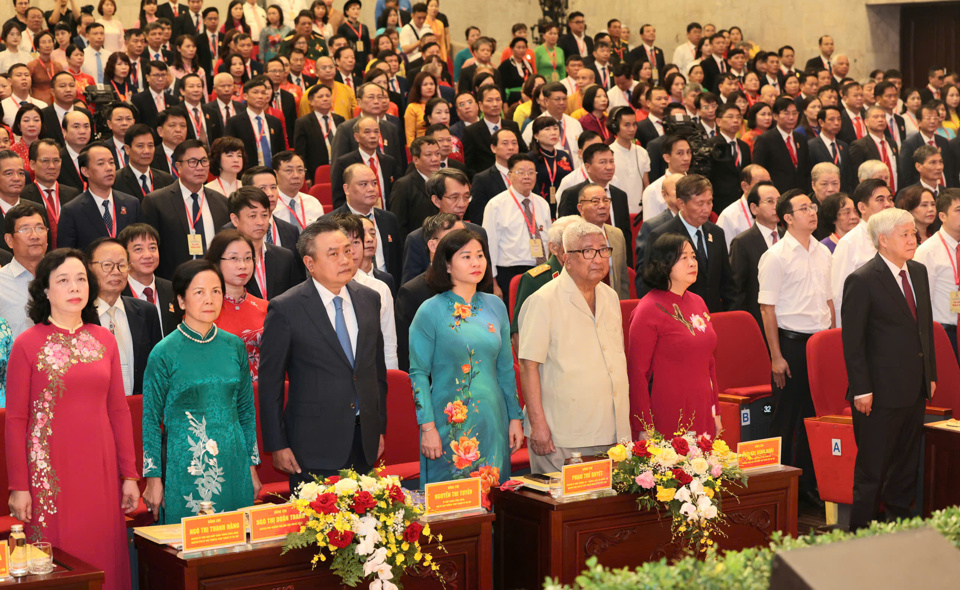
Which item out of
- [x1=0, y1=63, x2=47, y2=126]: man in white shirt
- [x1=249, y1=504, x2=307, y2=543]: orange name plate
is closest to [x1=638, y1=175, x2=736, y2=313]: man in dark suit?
[x1=249, y1=504, x2=307, y2=543]: orange name plate

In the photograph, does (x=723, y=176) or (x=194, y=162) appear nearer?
(x=194, y=162)

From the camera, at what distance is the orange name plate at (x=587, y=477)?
3.41 meters

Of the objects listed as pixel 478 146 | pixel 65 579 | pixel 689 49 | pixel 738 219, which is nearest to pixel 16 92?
pixel 478 146

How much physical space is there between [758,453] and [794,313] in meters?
1.78

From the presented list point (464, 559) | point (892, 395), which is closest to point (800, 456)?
point (892, 395)

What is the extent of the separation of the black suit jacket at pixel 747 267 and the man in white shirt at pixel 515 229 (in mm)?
1123

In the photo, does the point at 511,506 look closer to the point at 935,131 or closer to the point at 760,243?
the point at 760,243

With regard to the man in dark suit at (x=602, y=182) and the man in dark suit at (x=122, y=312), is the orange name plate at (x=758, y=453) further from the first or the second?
the man in dark suit at (x=602, y=182)

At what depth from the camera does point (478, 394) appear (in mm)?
3820

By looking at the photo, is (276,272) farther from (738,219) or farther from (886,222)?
(738,219)

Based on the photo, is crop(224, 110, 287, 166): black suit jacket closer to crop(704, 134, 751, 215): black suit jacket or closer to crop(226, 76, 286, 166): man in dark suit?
crop(226, 76, 286, 166): man in dark suit

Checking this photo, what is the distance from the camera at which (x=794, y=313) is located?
5.43 m

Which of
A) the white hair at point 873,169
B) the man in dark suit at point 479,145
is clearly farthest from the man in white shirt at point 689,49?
the white hair at point 873,169

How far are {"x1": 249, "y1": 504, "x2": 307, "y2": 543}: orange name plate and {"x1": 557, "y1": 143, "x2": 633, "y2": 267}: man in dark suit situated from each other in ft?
12.1
